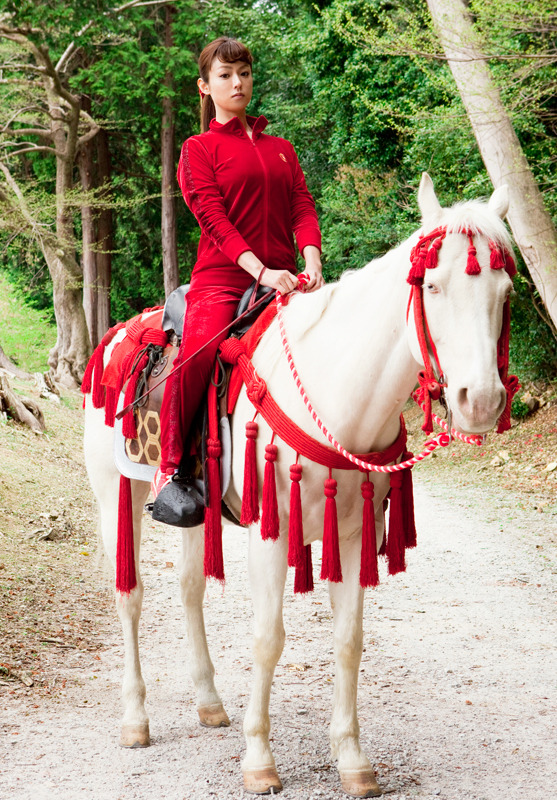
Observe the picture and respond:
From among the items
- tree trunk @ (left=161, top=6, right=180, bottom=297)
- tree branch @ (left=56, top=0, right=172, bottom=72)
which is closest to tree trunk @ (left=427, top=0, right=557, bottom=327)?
tree branch @ (left=56, top=0, right=172, bottom=72)

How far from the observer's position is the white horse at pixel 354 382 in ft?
7.78

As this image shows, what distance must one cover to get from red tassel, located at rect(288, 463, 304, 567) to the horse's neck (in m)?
0.18

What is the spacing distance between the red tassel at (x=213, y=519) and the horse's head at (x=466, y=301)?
3.41 ft

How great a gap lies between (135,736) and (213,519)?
4.09 feet

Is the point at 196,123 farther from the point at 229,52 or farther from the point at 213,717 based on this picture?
the point at 213,717

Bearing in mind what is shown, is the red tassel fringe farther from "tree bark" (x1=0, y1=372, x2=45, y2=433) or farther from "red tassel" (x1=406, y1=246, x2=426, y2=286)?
"tree bark" (x1=0, y1=372, x2=45, y2=433)

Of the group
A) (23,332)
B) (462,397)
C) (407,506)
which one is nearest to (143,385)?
(407,506)

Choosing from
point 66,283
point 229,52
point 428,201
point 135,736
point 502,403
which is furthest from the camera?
point 66,283

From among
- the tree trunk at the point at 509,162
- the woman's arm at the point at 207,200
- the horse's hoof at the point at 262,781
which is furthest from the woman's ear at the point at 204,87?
the tree trunk at the point at 509,162

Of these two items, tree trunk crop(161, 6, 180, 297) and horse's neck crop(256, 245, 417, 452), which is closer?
horse's neck crop(256, 245, 417, 452)

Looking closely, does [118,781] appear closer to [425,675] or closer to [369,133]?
[425,675]

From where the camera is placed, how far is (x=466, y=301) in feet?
7.75

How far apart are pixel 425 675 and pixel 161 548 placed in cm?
403

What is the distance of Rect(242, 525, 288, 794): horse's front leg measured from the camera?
3.00m
